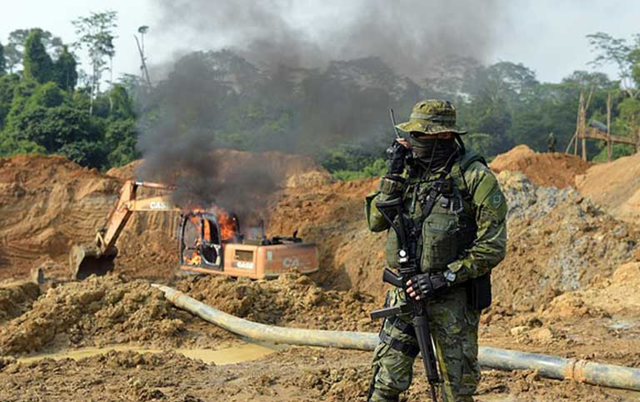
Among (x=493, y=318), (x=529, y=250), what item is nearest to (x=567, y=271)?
(x=529, y=250)

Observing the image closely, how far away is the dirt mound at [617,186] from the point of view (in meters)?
18.4

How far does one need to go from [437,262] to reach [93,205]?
18.2 m

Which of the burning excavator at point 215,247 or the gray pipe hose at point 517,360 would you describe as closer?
the gray pipe hose at point 517,360

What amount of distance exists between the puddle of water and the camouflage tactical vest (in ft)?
17.5

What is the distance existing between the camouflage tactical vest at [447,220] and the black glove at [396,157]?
191 millimetres

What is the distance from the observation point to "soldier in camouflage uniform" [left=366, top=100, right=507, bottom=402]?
4395 millimetres

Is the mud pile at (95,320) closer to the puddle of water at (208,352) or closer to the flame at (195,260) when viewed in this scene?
the puddle of water at (208,352)

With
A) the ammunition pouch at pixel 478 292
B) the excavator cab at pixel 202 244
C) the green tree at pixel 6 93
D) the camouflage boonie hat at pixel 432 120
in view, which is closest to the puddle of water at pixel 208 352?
the excavator cab at pixel 202 244

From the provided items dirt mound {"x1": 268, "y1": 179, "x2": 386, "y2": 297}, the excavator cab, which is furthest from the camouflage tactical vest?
dirt mound {"x1": 268, "y1": 179, "x2": 386, "y2": 297}

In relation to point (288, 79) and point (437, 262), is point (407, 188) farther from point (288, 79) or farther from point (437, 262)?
point (288, 79)

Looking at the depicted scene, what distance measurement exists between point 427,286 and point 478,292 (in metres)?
0.35

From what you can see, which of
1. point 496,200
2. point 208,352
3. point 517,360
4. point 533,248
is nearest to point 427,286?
point 496,200

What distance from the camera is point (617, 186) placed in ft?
68.5

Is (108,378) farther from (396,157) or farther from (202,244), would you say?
(202,244)
